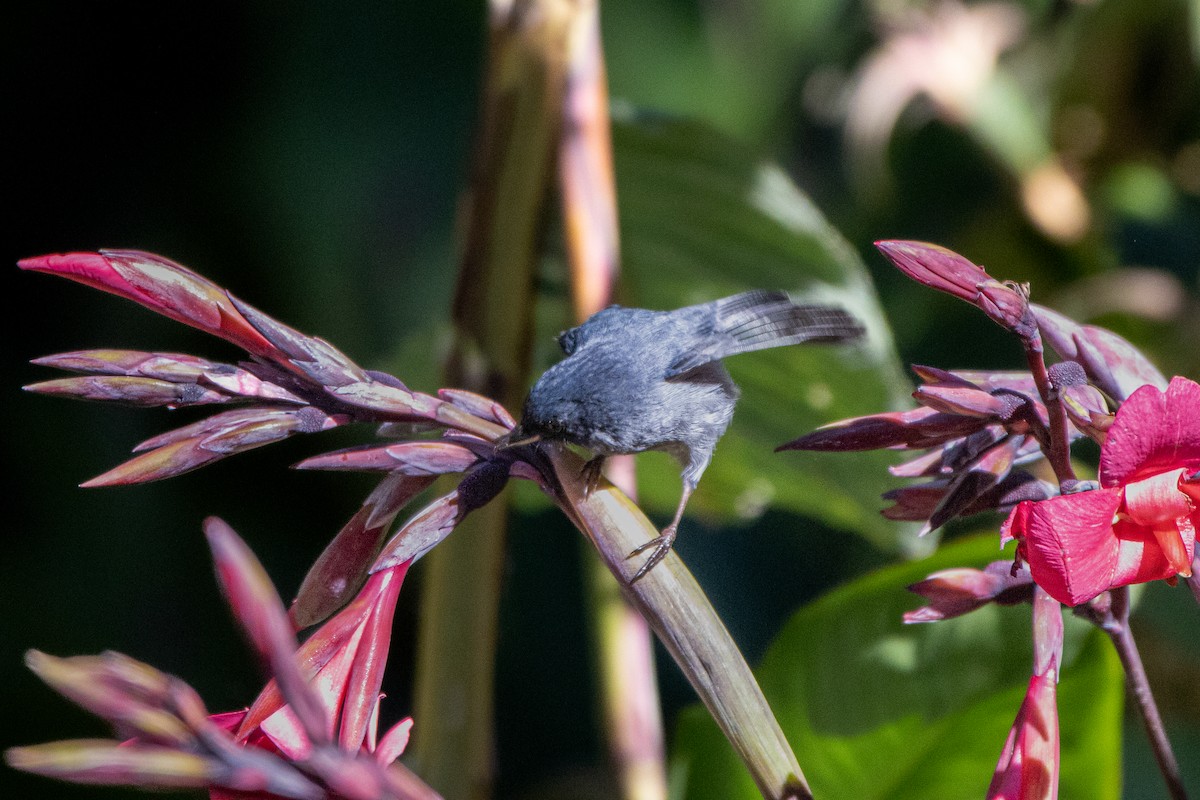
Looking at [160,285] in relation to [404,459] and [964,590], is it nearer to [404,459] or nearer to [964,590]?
[404,459]

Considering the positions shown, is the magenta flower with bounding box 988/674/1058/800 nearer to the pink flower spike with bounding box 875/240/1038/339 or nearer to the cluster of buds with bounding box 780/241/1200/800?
the cluster of buds with bounding box 780/241/1200/800

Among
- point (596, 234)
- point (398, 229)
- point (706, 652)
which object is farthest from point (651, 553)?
point (398, 229)

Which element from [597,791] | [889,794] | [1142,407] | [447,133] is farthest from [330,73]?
[1142,407]

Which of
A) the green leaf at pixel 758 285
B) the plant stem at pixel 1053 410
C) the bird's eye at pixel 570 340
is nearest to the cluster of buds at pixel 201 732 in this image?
the plant stem at pixel 1053 410

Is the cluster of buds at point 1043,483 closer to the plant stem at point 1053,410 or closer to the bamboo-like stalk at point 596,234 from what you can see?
the plant stem at point 1053,410

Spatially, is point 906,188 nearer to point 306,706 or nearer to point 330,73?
point 330,73

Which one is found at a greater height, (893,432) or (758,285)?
(758,285)
